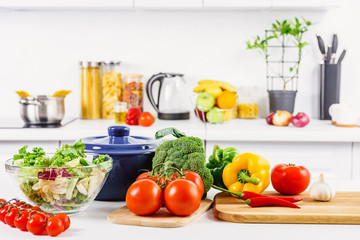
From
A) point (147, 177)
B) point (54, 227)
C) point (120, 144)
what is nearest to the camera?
point (54, 227)

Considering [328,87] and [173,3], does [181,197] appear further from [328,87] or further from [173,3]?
[328,87]

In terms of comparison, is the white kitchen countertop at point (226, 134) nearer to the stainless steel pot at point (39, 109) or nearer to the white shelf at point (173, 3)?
the stainless steel pot at point (39, 109)

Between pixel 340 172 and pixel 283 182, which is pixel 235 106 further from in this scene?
pixel 283 182

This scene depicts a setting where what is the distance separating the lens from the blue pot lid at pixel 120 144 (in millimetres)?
1484

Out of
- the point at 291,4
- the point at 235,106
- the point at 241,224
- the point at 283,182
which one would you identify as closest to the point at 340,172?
the point at 235,106

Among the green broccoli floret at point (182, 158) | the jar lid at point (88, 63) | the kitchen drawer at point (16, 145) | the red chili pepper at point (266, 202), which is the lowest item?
the kitchen drawer at point (16, 145)

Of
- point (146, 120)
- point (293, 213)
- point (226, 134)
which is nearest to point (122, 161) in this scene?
point (293, 213)

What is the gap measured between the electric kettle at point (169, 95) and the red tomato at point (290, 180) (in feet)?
5.88

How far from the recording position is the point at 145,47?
3.54 meters

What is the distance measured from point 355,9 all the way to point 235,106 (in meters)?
1.02

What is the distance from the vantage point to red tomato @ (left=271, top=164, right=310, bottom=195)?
1.53 metres

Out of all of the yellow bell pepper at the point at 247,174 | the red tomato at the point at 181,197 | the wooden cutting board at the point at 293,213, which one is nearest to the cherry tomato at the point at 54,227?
the red tomato at the point at 181,197

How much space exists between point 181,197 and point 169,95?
6.99ft

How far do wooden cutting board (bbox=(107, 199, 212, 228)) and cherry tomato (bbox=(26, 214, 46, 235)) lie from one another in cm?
17
